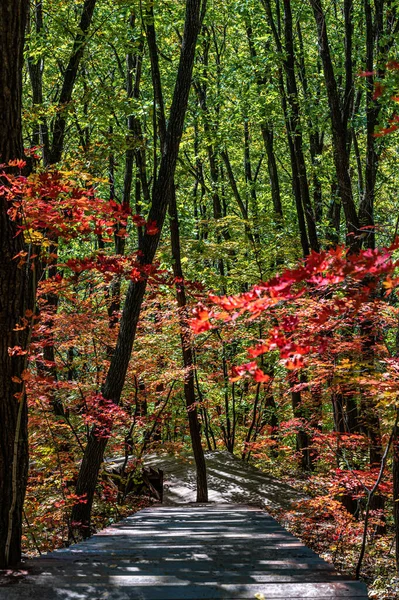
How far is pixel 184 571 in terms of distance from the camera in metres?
3.15

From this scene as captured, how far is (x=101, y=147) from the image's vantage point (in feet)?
28.1

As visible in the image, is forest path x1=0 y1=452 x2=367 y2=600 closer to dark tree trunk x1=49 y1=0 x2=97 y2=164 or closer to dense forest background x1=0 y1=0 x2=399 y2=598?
dense forest background x1=0 y1=0 x2=399 y2=598

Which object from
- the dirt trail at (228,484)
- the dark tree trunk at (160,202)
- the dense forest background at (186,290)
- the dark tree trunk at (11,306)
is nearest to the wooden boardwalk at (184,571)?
the dark tree trunk at (11,306)

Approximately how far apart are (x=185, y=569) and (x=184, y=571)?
57 mm

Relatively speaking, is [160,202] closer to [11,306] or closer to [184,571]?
[11,306]

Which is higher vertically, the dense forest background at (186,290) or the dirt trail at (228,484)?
the dense forest background at (186,290)

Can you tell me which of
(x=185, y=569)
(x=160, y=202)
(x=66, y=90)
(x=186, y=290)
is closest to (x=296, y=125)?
(x=186, y=290)

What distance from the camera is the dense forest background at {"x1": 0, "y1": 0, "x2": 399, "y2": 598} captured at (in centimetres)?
390

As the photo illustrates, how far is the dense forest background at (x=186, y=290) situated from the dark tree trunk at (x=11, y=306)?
0.7 inches

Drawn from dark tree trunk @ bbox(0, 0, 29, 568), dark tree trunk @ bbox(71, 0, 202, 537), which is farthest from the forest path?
dark tree trunk @ bbox(71, 0, 202, 537)

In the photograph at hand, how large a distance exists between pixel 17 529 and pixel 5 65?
303 centimetres

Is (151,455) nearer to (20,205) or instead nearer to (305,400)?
(305,400)

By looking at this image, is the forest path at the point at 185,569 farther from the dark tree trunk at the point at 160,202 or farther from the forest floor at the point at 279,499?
the forest floor at the point at 279,499

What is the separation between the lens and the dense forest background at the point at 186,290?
3.90m
